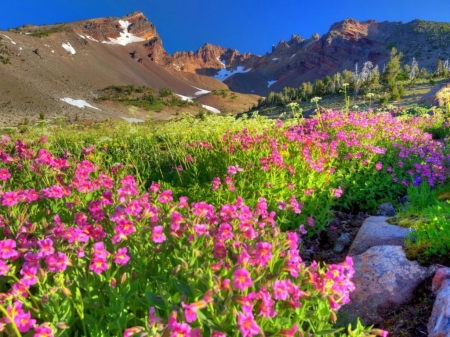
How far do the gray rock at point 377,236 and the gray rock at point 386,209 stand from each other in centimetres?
128

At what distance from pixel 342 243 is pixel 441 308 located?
236cm

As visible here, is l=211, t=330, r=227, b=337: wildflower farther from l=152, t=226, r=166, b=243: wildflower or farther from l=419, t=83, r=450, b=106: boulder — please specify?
l=419, t=83, r=450, b=106: boulder

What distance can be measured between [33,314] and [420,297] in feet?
10.7

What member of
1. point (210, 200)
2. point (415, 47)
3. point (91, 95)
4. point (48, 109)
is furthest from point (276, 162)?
point (415, 47)

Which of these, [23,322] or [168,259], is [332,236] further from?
[23,322]

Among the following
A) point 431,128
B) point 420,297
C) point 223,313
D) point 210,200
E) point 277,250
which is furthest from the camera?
point 431,128

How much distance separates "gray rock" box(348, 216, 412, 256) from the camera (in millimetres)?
4293

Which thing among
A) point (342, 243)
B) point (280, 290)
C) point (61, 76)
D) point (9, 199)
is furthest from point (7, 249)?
point (61, 76)

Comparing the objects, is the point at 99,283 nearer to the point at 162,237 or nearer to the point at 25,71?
the point at 162,237

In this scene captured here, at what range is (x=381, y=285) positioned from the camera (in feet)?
11.3

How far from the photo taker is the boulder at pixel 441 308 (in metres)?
2.52

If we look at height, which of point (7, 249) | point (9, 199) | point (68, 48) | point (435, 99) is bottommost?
point (7, 249)

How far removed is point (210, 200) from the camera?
529cm

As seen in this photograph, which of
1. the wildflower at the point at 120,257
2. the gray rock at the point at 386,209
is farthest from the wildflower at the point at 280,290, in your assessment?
the gray rock at the point at 386,209
